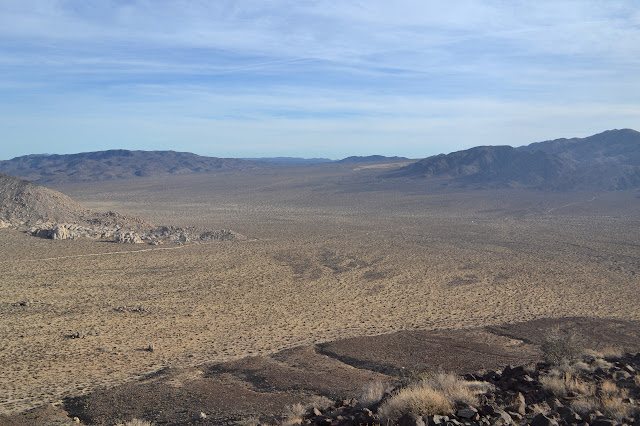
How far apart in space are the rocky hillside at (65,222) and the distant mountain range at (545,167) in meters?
60.3

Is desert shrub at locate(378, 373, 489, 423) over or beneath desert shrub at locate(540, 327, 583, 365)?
over

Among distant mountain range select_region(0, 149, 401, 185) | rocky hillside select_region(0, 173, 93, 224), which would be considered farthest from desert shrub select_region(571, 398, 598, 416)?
distant mountain range select_region(0, 149, 401, 185)

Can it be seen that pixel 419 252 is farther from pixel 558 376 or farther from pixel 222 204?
pixel 222 204

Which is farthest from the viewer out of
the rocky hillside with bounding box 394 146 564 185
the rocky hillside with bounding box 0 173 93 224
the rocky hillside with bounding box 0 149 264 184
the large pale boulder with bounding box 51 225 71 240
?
the rocky hillside with bounding box 0 149 264 184

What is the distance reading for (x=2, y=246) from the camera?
89.8 ft

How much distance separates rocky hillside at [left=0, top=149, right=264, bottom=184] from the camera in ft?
415

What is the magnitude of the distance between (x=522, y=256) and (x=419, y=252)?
5.35 meters

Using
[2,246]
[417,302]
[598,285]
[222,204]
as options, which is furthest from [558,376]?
[222,204]

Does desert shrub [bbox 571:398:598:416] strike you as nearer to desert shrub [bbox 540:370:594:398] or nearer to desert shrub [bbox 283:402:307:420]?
desert shrub [bbox 540:370:594:398]

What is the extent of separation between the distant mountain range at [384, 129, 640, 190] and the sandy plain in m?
38.1

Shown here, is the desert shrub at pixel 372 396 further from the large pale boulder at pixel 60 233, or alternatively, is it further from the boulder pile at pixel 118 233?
the large pale boulder at pixel 60 233

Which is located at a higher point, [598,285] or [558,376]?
[558,376]

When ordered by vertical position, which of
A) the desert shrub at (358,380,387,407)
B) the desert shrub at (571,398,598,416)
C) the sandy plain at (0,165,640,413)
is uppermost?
the desert shrub at (571,398,598,416)

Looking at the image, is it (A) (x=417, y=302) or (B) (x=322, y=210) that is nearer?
(A) (x=417, y=302)
